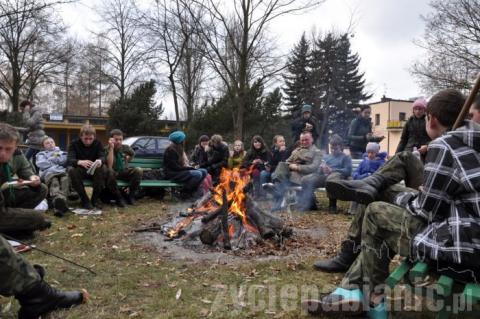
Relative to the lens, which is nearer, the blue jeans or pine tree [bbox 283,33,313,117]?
the blue jeans

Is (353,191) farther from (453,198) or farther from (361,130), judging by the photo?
(361,130)

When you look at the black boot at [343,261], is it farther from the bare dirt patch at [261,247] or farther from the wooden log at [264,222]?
the wooden log at [264,222]

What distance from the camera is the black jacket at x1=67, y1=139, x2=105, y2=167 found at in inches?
302

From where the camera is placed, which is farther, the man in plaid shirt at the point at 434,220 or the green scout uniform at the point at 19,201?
the green scout uniform at the point at 19,201

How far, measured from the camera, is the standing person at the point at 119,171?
8125 mm

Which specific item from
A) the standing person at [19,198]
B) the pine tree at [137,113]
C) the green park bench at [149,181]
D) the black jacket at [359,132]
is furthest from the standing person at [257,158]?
the pine tree at [137,113]

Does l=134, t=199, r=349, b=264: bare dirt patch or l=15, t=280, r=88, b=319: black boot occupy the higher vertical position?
l=15, t=280, r=88, b=319: black boot

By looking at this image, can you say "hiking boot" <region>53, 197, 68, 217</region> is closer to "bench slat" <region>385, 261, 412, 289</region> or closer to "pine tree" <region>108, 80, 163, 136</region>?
"bench slat" <region>385, 261, 412, 289</region>

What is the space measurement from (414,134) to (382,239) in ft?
17.1

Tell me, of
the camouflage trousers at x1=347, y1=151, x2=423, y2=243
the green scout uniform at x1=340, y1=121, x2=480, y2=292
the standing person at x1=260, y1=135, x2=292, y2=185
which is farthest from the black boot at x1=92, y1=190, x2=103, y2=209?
the green scout uniform at x1=340, y1=121, x2=480, y2=292

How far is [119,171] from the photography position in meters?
8.65

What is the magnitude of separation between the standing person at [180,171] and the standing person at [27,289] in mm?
5904

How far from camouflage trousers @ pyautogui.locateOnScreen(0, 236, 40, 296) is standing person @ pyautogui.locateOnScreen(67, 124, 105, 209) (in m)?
4.88

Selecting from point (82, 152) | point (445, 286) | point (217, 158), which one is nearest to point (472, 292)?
point (445, 286)
